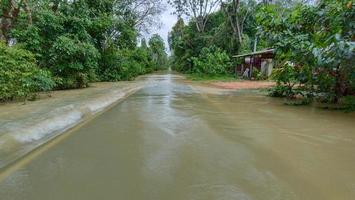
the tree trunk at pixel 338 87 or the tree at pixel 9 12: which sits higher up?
the tree at pixel 9 12

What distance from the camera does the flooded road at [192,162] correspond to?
444 centimetres

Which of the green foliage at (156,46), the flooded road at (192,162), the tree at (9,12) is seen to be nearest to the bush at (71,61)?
the tree at (9,12)

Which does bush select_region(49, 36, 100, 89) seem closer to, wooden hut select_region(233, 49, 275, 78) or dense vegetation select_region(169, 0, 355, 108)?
dense vegetation select_region(169, 0, 355, 108)

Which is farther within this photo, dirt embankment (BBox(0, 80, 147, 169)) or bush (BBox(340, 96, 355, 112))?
bush (BBox(340, 96, 355, 112))

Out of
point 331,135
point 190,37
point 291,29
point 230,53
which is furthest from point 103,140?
point 190,37

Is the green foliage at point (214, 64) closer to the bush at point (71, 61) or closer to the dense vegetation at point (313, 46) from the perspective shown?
the bush at point (71, 61)

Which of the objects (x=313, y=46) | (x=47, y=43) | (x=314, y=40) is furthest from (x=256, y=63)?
(x=313, y=46)

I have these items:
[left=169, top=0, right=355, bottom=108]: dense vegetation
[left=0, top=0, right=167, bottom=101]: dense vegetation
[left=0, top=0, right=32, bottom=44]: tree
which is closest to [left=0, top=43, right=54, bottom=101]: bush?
[left=0, top=0, right=167, bottom=101]: dense vegetation

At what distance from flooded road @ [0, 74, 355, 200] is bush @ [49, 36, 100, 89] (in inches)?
420

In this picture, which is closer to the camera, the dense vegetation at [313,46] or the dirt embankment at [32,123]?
the dirt embankment at [32,123]

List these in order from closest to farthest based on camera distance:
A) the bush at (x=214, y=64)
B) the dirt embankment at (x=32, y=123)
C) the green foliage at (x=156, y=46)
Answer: the dirt embankment at (x=32, y=123)
the bush at (x=214, y=64)
the green foliage at (x=156, y=46)

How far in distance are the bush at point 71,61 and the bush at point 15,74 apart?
4.23 m

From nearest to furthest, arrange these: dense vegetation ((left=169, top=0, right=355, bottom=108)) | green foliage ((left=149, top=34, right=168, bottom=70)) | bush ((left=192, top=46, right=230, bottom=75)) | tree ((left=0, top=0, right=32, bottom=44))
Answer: dense vegetation ((left=169, top=0, right=355, bottom=108)) < tree ((left=0, top=0, right=32, bottom=44)) < bush ((left=192, top=46, right=230, bottom=75)) < green foliage ((left=149, top=34, right=168, bottom=70))

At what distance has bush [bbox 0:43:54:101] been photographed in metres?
13.1
